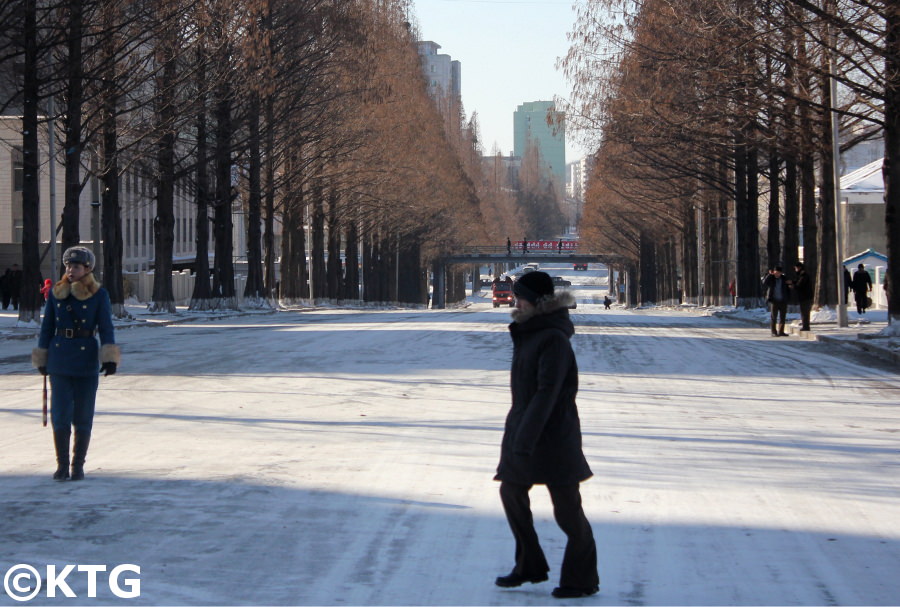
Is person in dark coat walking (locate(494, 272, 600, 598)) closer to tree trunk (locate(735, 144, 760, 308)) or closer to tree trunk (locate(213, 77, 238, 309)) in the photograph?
tree trunk (locate(213, 77, 238, 309))

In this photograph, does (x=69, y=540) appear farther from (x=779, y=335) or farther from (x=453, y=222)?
(x=453, y=222)

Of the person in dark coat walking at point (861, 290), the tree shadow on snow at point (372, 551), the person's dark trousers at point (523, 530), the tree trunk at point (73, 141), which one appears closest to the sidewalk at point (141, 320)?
the tree trunk at point (73, 141)

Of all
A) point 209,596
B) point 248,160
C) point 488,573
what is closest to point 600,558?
point 488,573

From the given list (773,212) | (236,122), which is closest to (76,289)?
(236,122)

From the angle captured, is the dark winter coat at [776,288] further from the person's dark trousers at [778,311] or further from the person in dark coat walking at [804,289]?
the person in dark coat walking at [804,289]

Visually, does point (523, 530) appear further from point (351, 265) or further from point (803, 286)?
point (351, 265)

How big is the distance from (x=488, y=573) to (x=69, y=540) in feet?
8.10

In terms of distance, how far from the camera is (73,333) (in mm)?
8586

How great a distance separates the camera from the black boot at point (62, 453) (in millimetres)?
8594

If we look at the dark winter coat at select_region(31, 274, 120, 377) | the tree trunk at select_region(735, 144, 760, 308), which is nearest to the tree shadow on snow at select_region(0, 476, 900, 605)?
the dark winter coat at select_region(31, 274, 120, 377)

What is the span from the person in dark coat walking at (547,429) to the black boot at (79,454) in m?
3.98

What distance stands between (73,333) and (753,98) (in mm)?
22073

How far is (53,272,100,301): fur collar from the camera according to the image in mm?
8586

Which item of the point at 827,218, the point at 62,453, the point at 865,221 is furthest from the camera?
the point at 865,221
